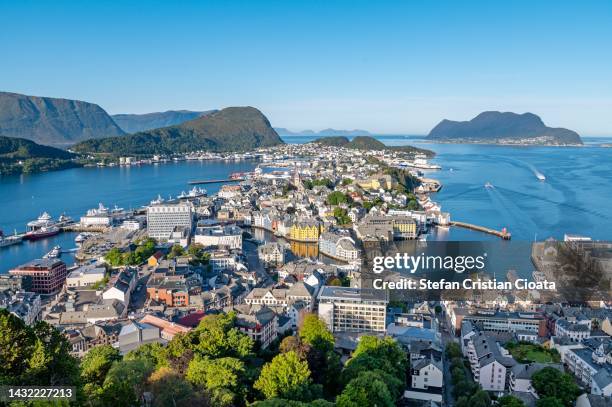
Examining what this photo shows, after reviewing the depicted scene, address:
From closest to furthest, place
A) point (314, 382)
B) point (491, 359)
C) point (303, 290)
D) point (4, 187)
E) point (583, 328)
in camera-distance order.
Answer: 1. point (314, 382)
2. point (491, 359)
3. point (583, 328)
4. point (303, 290)
5. point (4, 187)

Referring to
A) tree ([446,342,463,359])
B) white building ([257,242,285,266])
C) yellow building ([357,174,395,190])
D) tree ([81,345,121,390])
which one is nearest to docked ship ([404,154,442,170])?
yellow building ([357,174,395,190])

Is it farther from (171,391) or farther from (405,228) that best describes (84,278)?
(405,228)

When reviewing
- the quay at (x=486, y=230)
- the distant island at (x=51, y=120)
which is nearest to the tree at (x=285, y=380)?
the quay at (x=486, y=230)

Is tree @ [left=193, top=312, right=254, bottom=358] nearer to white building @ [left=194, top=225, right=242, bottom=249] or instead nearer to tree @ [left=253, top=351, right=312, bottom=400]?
tree @ [left=253, top=351, right=312, bottom=400]

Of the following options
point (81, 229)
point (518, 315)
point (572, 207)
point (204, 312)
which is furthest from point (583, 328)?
point (81, 229)

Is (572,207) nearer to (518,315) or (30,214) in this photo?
(518,315)
